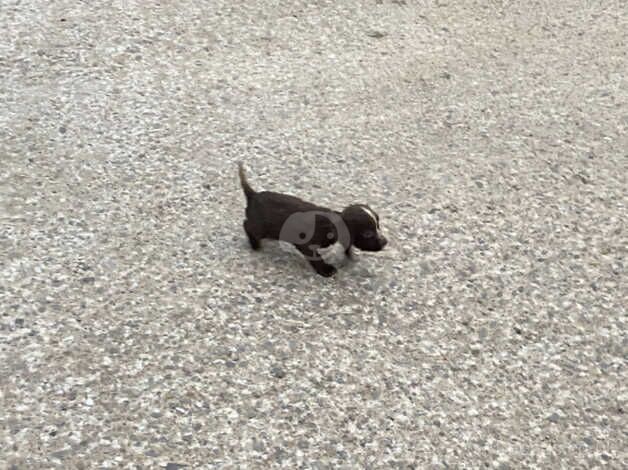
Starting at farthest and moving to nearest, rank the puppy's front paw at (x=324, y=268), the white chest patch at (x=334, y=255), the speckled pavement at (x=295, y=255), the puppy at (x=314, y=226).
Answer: the white chest patch at (x=334, y=255) < the puppy's front paw at (x=324, y=268) < the puppy at (x=314, y=226) < the speckled pavement at (x=295, y=255)

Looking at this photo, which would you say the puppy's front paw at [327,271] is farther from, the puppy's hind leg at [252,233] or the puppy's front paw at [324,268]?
the puppy's hind leg at [252,233]

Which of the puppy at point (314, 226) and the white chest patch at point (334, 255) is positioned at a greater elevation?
the puppy at point (314, 226)

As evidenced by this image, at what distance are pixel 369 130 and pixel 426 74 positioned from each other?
926 millimetres

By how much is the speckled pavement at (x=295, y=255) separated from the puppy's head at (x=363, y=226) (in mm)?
249

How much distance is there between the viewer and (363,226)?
4.06 metres

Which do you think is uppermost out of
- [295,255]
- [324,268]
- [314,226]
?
[314,226]

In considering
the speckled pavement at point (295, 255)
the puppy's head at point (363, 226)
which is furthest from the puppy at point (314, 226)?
the speckled pavement at point (295, 255)

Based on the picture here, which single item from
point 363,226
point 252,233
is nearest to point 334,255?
point 363,226

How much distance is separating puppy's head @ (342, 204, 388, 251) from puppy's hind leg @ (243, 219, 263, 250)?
0.48 metres

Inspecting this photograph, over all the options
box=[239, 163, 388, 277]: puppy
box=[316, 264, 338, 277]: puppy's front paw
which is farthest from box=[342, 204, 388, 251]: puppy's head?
box=[316, 264, 338, 277]: puppy's front paw

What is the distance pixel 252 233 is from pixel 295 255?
0.90 ft

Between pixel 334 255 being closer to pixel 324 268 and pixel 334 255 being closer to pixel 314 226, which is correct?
pixel 324 268

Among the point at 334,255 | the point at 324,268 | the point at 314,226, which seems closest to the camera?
the point at 314,226

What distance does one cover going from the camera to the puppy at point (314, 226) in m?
4.04
